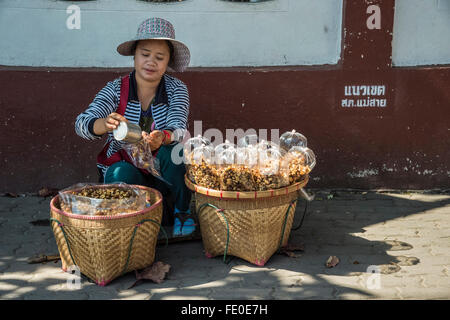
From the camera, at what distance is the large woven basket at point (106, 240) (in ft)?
9.28

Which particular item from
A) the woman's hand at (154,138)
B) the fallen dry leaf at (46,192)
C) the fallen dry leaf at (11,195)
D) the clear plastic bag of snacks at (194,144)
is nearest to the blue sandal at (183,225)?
the clear plastic bag of snacks at (194,144)

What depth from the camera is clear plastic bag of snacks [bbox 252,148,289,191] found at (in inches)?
120

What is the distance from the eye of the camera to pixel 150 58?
3408mm

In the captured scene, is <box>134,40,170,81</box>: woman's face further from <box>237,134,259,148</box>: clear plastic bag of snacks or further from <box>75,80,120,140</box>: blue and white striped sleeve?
<box>237,134,259,148</box>: clear plastic bag of snacks

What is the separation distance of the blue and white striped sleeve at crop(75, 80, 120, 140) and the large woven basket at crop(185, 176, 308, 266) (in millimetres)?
754

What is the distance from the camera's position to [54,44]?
456 centimetres

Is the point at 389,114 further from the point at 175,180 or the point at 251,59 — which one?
the point at 175,180

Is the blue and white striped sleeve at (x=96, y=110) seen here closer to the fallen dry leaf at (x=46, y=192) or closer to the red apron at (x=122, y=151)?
the red apron at (x=122, y=151)

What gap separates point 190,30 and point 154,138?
5.78ft

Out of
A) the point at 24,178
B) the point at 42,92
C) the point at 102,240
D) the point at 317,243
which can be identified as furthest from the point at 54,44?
the point at 317,243

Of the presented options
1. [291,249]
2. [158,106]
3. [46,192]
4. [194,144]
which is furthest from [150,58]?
[46,192]

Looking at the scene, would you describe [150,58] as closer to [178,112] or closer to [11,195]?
[178,112]

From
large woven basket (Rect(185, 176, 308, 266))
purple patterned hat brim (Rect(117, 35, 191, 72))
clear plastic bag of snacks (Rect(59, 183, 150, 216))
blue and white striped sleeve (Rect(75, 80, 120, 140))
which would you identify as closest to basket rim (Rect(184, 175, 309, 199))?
large woven basket (Rect(185, 176, 308, 266))
